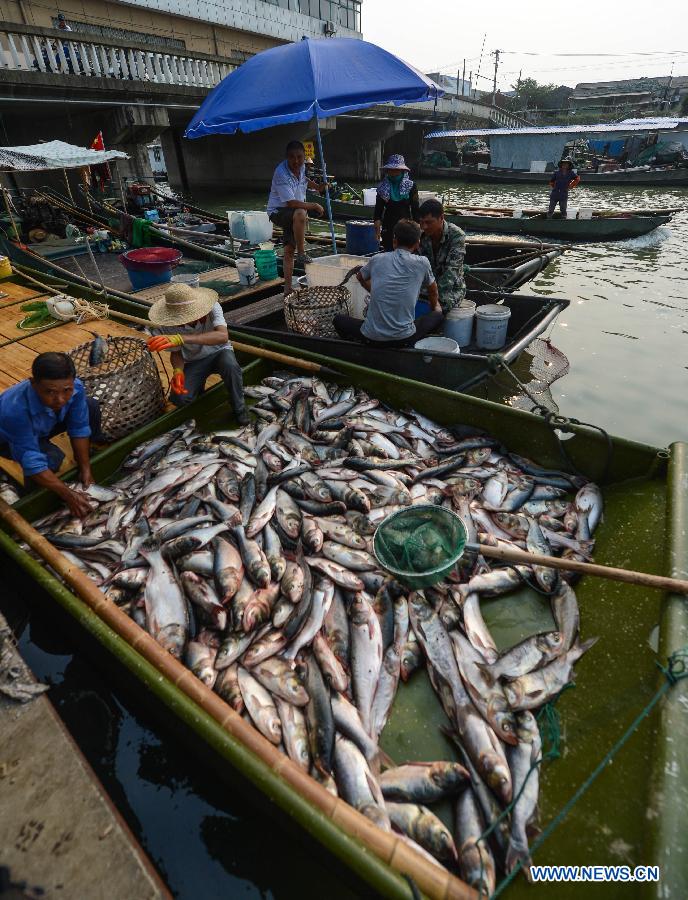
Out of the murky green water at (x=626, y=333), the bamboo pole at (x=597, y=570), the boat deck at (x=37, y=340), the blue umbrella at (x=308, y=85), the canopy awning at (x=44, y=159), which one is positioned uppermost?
the blue umbrella at (x=308, y=85)

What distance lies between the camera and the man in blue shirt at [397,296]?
579 cm

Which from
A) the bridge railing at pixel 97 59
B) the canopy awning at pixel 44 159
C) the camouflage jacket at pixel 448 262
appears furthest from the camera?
the bridge railing at pixel 97 59

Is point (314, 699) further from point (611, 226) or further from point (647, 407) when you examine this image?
point (611, 226)

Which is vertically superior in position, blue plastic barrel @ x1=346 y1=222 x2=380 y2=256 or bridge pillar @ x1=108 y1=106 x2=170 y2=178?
bridge pillar @ x1=108 y1=106 x2=170 y2=178

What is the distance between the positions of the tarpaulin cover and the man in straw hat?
139 inches

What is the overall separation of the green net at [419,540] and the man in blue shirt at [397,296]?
10.9 ft

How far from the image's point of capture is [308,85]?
6.94 meters

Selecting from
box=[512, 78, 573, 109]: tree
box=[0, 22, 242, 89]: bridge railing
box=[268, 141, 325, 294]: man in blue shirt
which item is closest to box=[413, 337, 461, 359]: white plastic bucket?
box=[268, 141, 325, 294]: man in blue shirt

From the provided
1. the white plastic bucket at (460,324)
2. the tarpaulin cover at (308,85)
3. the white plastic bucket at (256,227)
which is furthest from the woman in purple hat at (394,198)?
the white plastic bucket at (256,227)

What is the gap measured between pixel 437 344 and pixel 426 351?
461mm

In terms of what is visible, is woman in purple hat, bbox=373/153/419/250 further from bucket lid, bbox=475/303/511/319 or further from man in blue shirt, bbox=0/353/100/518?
man in blue shirt, bbox=0/353/100/518

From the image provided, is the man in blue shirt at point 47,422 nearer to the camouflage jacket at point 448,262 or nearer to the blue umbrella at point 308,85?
the camouflage jacket at point 448,262

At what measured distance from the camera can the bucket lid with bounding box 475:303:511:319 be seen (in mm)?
6801

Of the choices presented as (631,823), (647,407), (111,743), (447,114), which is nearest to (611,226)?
(647,407)
